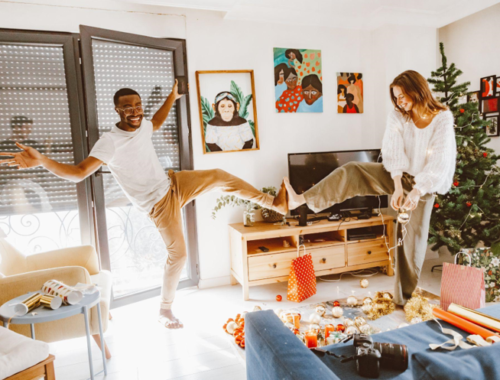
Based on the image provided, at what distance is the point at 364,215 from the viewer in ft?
11.7

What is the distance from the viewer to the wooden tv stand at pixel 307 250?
314cm

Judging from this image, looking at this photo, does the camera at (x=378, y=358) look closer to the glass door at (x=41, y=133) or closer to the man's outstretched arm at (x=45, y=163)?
the man's outstretched arm at (x=45, y=163)

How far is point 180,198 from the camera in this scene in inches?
103

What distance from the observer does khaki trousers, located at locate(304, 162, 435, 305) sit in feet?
8.00

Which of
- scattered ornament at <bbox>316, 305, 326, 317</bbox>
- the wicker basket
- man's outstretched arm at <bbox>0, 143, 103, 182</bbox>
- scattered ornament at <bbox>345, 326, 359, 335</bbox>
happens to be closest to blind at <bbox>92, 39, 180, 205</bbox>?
man's outstretched arm at <bbox>0, 143, 103, 182</bbox>

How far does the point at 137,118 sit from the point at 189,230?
4.39 feet

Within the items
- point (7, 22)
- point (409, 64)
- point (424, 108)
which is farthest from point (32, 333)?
point (409, 64)

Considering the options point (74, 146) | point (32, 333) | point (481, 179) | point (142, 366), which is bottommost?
point (142, 366)

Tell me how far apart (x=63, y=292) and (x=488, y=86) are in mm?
4199

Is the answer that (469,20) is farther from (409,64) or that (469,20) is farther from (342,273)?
(342,273)

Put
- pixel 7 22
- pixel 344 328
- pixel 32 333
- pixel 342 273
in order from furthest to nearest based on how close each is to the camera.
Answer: pixel 342 273, pixel 7 22, pixel 344 328, pixel 32 333

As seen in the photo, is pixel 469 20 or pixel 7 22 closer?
pixel 7 22

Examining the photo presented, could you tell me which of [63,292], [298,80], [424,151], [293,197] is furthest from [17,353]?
[298,80]

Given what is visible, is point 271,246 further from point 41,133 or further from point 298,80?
point 41,133
